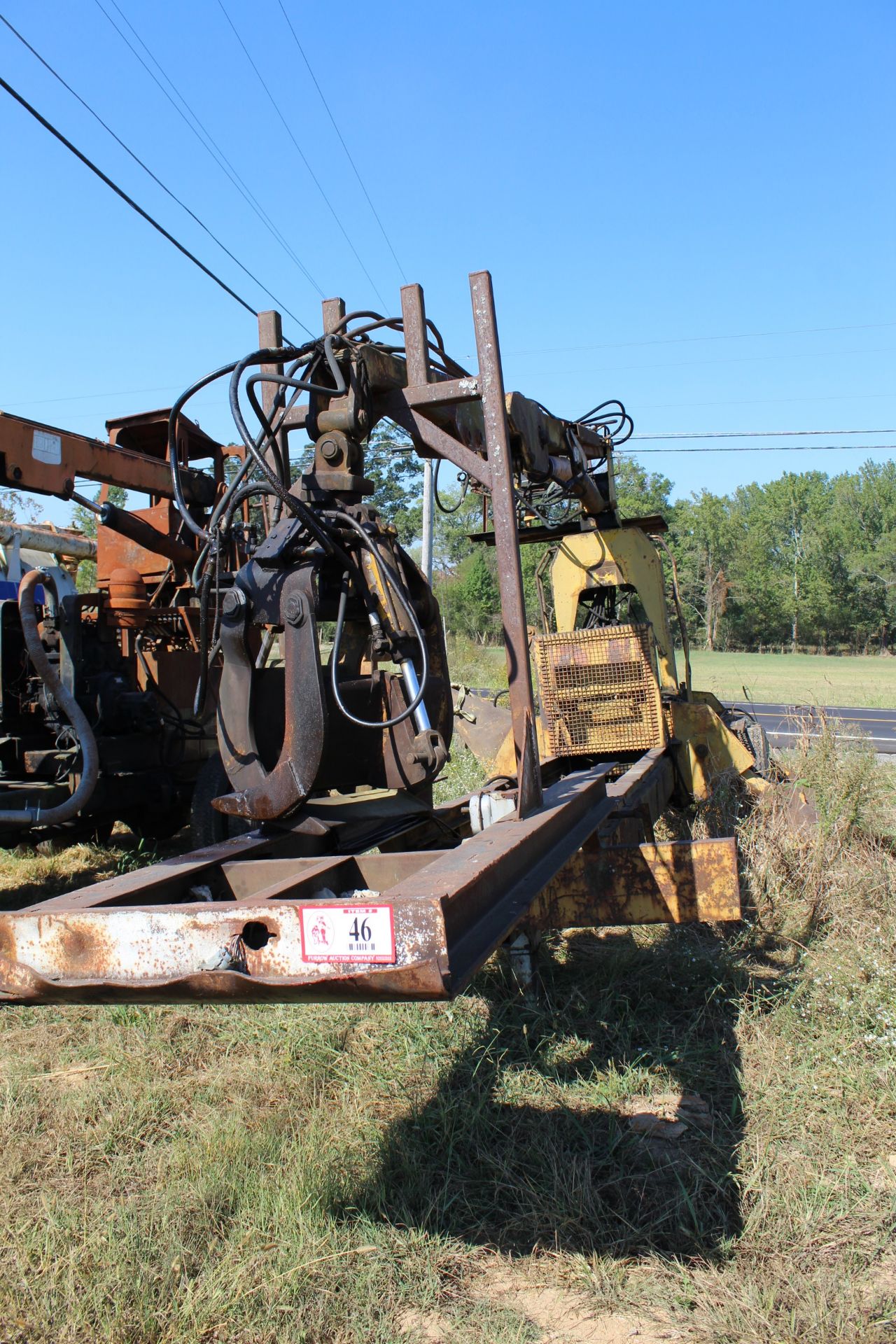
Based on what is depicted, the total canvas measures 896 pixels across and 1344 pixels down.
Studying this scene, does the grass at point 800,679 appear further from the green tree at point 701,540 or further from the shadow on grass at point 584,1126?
the green tree at point 701,540

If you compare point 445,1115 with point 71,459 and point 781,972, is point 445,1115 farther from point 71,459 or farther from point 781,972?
point 71,459

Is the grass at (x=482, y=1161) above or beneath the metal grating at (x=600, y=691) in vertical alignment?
beneath

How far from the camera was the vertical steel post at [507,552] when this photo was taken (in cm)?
338

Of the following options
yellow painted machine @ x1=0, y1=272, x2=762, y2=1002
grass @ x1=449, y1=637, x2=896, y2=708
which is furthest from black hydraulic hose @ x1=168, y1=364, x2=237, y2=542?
grass @ x1=449, y1=637, x2=896, y2=708

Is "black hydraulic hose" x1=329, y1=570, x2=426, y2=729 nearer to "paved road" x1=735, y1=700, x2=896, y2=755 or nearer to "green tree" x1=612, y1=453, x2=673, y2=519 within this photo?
"paved road" x1=735, y1=700, x2=896, y2=755

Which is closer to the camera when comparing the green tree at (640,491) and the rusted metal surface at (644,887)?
the rusted metal surface at (644,887)

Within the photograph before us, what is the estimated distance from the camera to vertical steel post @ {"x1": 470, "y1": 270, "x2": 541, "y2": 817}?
11.1ft

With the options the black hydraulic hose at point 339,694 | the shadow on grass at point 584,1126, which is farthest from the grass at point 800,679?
the black hydraulic hose at point 339,694

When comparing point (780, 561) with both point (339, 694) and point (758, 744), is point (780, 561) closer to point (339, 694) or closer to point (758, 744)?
point (758, 744)

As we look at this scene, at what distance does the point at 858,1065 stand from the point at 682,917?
79 cm

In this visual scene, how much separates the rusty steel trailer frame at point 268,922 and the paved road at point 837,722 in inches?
185

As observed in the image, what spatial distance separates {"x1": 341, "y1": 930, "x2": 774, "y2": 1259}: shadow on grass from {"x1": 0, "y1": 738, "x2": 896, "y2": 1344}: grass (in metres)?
0.01

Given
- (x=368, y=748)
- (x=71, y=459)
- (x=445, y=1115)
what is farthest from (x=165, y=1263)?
(x=71, y=459)

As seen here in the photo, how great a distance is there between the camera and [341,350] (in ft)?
11.9
